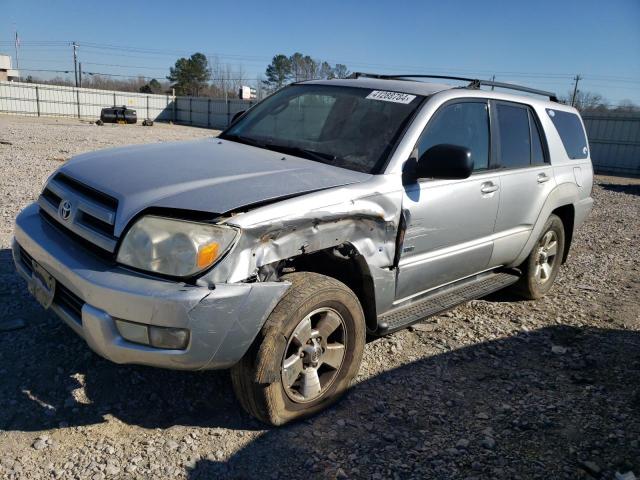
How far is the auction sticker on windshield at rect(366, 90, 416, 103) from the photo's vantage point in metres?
3.55

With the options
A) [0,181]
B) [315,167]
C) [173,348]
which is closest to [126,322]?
[173,348]

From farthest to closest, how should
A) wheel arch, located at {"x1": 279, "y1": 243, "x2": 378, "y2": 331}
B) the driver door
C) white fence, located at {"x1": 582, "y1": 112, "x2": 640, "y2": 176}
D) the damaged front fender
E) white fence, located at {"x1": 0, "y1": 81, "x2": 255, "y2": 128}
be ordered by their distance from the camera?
white fence, located at {"x1": 0, "y1": 81, "x2": 255, "y2": 128} → white fence, located at {"x1": 582, "y1": 112, "x2": 640, "y2": 176} → the driver door → wheel arch, located at {"x1": 279, "y1": 243, "x2": 378, "y2": 331} → the damaged front fender

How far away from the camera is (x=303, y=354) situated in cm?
285

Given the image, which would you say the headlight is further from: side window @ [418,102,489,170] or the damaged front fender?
side window @ [418,102,489,170]

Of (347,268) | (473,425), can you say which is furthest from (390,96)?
(473,425)

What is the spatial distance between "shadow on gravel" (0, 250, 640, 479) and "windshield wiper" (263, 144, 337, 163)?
4.78ft

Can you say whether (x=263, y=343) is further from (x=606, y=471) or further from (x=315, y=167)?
(x=606, y=471)

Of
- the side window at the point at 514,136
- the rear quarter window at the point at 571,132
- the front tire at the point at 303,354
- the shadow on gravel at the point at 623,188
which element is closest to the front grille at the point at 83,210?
the front tire at the point at 303,354

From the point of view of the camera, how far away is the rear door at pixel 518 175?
13.5 feet

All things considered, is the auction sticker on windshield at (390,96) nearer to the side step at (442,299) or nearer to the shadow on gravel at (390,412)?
the side step at (442,299)

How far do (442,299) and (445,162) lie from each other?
3.73 ft

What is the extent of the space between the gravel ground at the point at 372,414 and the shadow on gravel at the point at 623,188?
13131mm

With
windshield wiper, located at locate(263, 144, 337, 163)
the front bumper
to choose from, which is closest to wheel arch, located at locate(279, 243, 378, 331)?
the front bumper

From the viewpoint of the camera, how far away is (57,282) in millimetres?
2658
